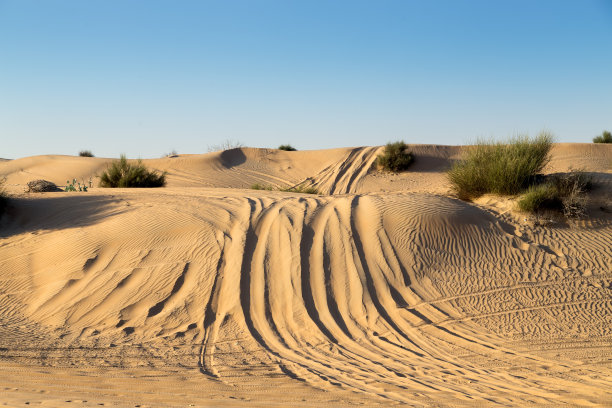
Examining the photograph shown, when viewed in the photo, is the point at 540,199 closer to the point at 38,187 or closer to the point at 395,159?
the point at 38,187

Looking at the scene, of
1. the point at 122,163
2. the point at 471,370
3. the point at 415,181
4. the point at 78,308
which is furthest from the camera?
the point at 415,181

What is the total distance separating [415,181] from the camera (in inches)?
953

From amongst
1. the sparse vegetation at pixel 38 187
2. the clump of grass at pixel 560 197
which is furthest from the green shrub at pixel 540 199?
the sparse vegetation at pixel 38 187

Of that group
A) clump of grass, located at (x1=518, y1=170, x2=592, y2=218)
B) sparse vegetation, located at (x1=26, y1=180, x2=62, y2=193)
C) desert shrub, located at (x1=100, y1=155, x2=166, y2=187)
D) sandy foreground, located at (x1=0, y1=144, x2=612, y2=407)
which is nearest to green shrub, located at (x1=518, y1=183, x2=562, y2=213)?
clump of grass, located at (x1=518, y1=170, x2=592, y2=218)

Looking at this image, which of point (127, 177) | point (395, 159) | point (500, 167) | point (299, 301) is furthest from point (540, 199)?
point (395, 159)

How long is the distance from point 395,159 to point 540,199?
45.6ft

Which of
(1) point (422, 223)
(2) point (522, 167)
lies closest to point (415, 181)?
(2) point (522, 167)

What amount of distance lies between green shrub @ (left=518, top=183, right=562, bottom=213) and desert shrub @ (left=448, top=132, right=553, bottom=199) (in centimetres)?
60

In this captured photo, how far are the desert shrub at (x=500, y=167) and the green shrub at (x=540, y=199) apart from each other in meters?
0.60

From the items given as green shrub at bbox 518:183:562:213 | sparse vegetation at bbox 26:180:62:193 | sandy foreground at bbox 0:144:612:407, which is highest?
sparse vegetation at bbox 26:180:62:193

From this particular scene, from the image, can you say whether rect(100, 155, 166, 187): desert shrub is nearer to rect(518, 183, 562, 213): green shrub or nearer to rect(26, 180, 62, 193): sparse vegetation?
rect(26, 180, 62, 193): sparse vegetation

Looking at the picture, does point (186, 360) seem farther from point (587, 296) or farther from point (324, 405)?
point (587, 296)

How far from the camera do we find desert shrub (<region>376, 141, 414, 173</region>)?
25.3 metres

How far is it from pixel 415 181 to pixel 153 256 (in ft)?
56.1
